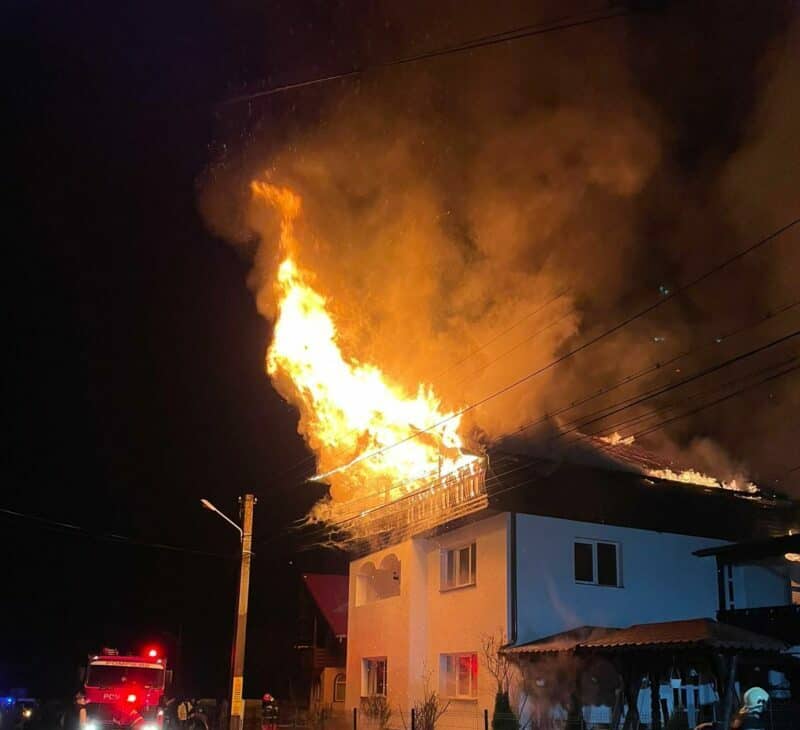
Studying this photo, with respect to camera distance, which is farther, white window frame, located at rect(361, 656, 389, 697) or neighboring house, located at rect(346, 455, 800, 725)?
white window frame, located at rect(361, 656, 389, 697)

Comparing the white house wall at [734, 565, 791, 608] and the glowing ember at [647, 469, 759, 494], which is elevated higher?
the glowing ember at [647, 469, 759, 494]

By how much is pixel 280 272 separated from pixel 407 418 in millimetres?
5578

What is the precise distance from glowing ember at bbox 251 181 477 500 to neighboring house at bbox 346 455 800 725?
1.99 m

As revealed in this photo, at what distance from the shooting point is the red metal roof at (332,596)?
3347 centimetres

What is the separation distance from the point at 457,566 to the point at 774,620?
812cm

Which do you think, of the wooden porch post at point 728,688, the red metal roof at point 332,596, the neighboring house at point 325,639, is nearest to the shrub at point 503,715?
the wooden porch post at point 728,688

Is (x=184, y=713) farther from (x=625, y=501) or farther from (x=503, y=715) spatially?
(x=625, y=501)

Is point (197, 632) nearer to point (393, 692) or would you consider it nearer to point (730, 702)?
point (393, 692)

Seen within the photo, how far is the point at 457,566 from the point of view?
2381 centimetres

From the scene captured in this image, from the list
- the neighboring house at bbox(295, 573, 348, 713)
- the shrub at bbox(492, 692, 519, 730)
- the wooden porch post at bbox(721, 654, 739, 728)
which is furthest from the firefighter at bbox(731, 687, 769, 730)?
the neighboring house at bbox(295, 573, 348, 713)

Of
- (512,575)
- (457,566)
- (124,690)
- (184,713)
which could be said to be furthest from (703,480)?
(124,690)

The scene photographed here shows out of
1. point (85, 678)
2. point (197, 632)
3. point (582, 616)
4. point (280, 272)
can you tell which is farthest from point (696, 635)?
point (197, 632)

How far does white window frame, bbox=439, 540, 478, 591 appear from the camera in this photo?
22.9m

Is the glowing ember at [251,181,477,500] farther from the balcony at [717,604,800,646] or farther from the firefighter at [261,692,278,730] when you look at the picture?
the balcony at [717,604,800,646]
